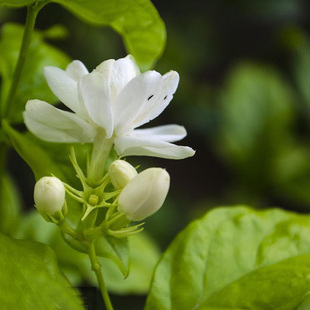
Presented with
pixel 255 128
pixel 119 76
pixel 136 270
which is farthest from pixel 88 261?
pixel 255 128

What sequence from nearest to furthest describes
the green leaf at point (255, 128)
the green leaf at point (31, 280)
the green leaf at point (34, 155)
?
the green leaf at point (31, 280), the green leaf at point (34, 155), the green leaf at point (255, 128)

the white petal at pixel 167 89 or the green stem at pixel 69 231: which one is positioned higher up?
the white petal at pixel 167 89

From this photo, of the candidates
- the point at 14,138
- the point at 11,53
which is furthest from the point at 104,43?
the point at 14,138

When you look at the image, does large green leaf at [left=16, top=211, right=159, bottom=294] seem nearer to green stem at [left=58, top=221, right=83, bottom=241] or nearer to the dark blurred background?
green stem at [left=58, top=221, right=83, bottom=241]

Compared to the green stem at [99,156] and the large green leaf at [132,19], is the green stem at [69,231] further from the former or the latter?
the large green leaf at [132,19]

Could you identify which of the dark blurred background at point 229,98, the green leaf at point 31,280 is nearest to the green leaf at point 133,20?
the green leaf at point 31,280

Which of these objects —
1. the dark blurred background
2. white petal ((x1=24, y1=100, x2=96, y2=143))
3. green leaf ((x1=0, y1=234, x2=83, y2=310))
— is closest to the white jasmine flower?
white petal ((x1=24, y1=100, x2=96, y2=143))

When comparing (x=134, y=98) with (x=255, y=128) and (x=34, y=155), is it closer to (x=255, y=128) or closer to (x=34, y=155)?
(x=34, y=155)

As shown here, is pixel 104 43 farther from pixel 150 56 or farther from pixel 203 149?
pixel 150 56
